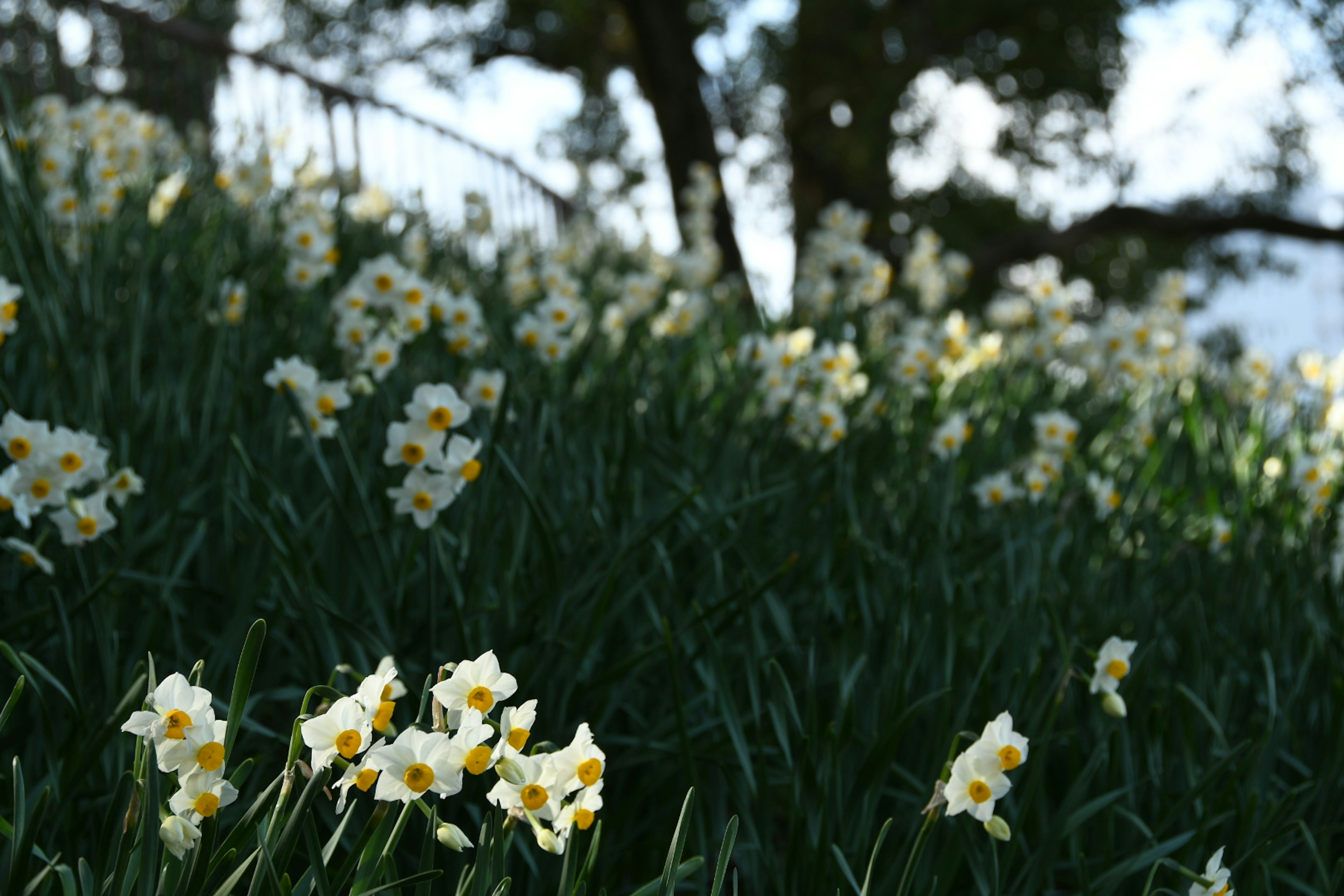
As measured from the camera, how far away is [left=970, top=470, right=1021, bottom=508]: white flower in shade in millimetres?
2375

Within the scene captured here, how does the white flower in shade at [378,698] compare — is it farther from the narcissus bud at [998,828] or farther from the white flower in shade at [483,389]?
the white flower in shade at [483,389]

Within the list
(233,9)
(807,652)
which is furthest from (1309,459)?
(233,9)

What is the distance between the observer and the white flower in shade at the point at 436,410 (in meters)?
1.47

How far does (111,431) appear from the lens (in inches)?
74.4

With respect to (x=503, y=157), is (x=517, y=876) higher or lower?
lower

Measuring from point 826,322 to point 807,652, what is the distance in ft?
8.29

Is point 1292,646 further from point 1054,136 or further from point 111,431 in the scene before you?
point 1054,136

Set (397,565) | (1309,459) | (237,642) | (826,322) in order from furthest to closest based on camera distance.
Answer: (826,322), (1309,459), (397,565), (237,642)

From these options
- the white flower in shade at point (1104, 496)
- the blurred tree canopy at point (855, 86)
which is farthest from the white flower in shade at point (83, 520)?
the blurred tree canopy at point (855, 86)

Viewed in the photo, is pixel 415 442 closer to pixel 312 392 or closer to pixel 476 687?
pixel 312 392

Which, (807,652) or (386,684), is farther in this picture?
(807,652)

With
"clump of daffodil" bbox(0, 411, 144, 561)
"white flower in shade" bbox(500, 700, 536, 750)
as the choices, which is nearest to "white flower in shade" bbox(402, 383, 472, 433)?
"clump of daffodil" bbox(0, 411, 144, 561)

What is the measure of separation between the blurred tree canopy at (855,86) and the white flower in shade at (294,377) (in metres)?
6.86

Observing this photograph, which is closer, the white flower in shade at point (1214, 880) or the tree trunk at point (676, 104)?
the white flower in shade at point (1214, 880)
